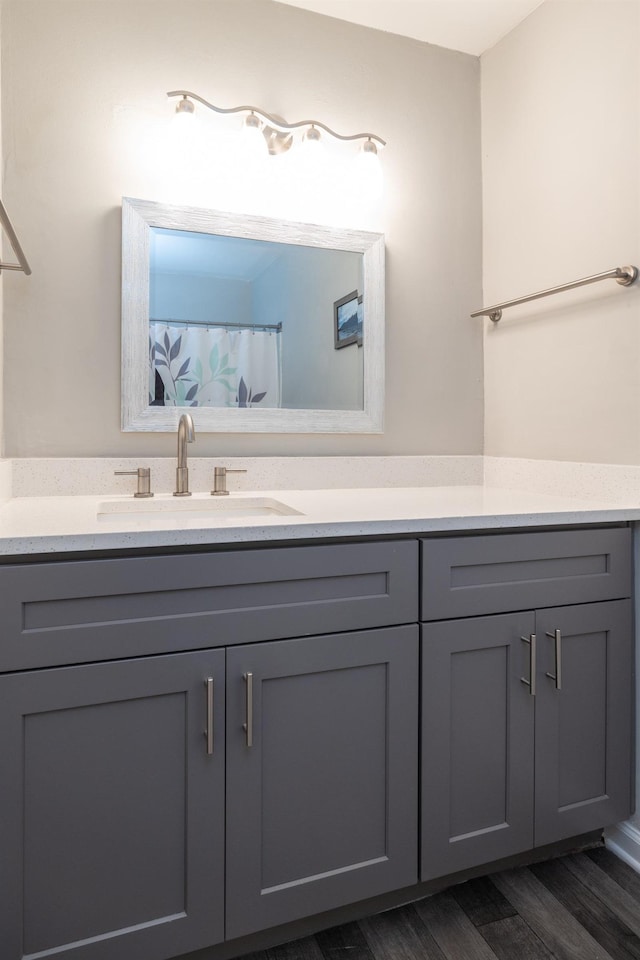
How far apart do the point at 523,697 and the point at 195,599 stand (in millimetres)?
775

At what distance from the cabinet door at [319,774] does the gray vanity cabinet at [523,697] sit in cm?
6

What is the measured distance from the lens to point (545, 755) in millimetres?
1437

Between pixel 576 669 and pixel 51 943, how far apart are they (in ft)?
3.84

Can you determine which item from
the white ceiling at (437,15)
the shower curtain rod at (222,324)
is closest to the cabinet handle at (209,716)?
the shower curtain rod at (222,324)

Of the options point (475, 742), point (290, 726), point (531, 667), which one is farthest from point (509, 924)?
point (290, 726)

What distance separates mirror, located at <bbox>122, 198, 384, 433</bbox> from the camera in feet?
5.65

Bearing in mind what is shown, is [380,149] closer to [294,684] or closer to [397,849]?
[294,684]

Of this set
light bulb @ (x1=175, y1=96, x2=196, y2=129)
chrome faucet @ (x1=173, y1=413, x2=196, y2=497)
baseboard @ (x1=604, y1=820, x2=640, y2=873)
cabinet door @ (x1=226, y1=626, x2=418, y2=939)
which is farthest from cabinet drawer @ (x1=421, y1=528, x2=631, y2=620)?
light bulb @ (x1=175, y1=96, x2=196, y2=129)

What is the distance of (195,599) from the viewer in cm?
115

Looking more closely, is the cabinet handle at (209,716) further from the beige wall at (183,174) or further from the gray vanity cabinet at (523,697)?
the beige wall at (183,174)

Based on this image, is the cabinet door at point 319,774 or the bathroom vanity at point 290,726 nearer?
the bathroom vanity at point 290,726

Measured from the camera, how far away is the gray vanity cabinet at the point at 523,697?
134cm

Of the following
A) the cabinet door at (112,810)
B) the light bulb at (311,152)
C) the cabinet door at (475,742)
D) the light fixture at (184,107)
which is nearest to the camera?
the cabinet door at (112,810)

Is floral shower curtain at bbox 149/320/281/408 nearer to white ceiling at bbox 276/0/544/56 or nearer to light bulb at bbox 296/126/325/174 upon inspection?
light bulb at bbox 296/126/325/174
